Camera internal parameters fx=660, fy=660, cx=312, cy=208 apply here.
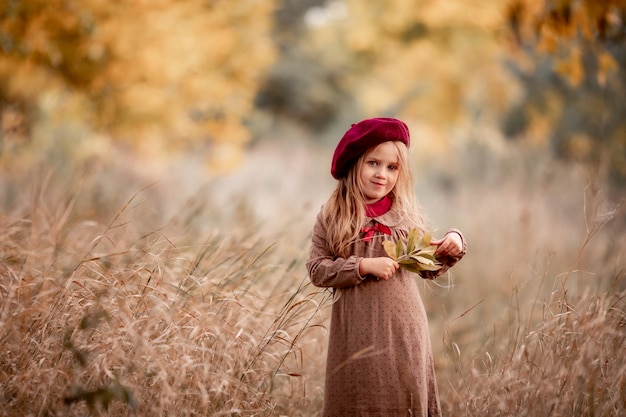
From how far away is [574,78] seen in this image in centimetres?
407

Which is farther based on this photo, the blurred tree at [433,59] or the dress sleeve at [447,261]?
the blurred tree at [433,59]

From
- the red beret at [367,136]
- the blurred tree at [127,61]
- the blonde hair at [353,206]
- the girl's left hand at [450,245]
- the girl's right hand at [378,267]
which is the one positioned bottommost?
the girl's right hand at [378,267]

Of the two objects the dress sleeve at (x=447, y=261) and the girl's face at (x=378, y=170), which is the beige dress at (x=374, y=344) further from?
the girl's face at (x=378, y=170)

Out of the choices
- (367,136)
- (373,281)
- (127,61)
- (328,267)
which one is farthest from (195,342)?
(127,61)

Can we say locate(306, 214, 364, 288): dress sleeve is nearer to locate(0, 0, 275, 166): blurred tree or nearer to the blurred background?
the blurred background

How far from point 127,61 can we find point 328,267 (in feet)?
17.2

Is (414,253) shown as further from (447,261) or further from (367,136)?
(367,136)

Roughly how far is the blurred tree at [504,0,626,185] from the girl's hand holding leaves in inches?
69.0

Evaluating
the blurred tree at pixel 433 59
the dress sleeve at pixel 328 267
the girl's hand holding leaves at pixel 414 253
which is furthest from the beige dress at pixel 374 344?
the blurred tree at pixel 433 59

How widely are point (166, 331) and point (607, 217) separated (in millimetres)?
1845

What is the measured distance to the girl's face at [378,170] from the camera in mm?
2510

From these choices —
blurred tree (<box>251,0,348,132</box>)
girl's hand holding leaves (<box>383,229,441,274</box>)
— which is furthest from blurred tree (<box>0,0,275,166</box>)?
blurred tree (<box>251,0,348,132</box>)

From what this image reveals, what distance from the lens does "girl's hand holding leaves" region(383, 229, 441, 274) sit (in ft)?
7.68

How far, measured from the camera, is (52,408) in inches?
92.8
